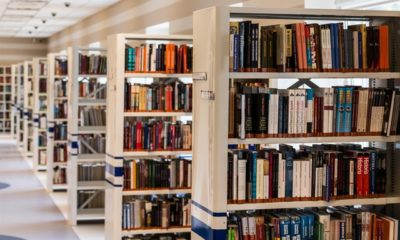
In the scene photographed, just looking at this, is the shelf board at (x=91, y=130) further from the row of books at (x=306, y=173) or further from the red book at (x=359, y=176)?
the red book at (x=359, y=176)

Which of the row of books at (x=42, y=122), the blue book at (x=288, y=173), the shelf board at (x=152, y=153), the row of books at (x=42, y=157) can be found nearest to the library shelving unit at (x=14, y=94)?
the row of books at (x=42, y=157)

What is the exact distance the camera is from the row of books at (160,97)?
667cm

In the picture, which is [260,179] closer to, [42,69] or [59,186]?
[59,186]

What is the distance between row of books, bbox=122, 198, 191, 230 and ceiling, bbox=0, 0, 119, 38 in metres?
7.49

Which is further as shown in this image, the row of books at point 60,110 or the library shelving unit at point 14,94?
the library shelving unit at point 14,94

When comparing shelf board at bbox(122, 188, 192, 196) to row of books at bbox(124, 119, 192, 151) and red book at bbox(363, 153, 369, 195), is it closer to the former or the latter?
row of books at bbox(124, 119, 192, 151)

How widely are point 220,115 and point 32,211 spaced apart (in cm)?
635

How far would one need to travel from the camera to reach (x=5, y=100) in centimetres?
2270

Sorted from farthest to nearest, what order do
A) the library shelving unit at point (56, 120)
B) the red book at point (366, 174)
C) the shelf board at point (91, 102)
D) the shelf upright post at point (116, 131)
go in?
the library shelving unit at point (56, 120)
the shelf board at point (91, 102)
the shelf upright post at point (116, 131)
the red book at point (366, 174)

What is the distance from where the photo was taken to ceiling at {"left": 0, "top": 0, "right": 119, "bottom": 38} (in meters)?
13.7

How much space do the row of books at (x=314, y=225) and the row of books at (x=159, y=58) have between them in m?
2.47

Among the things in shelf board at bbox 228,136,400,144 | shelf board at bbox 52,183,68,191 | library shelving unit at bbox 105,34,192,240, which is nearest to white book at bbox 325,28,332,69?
shelf board at bbox 228,136,400,144

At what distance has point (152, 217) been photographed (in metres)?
6.69

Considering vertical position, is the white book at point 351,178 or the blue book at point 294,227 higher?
the white book at point 351,178
